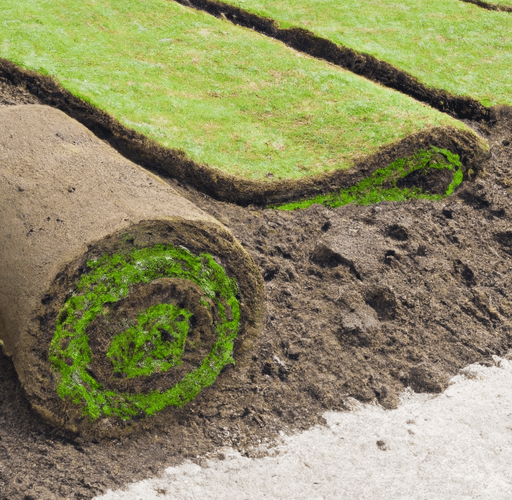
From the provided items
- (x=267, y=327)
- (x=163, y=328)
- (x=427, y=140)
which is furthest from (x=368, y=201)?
(x=163, y=328)

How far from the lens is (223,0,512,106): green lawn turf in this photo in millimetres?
12109

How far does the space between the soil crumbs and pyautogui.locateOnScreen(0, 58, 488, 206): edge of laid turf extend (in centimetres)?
26

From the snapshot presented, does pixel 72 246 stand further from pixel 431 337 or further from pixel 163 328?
pixel 431 337

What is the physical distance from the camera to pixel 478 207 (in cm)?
948

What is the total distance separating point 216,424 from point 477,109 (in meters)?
9.23

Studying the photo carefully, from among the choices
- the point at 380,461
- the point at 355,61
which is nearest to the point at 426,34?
the point at 355,61

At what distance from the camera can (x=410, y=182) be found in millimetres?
9570

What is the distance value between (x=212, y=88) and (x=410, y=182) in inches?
177

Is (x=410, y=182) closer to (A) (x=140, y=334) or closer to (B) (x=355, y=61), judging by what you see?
(B) (x=355, y=61)

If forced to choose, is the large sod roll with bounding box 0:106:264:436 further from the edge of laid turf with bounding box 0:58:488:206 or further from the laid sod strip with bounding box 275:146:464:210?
the laid sod strip with bounding box 275:146:464:210

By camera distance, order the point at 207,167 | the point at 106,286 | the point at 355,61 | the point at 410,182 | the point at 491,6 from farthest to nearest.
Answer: the point at 491,6 → the point at 355,61 → the point at 410,182 → the point at 207,167 → the point at 106,286

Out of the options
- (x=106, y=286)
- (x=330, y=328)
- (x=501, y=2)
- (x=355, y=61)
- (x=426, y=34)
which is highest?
(x=501, y=2)

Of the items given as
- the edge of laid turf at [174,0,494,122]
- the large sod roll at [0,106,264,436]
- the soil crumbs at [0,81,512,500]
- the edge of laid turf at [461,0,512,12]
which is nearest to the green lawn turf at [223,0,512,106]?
the edge of laid turf at [174,0,494,122]

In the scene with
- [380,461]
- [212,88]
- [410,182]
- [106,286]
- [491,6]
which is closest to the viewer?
[106,286]
